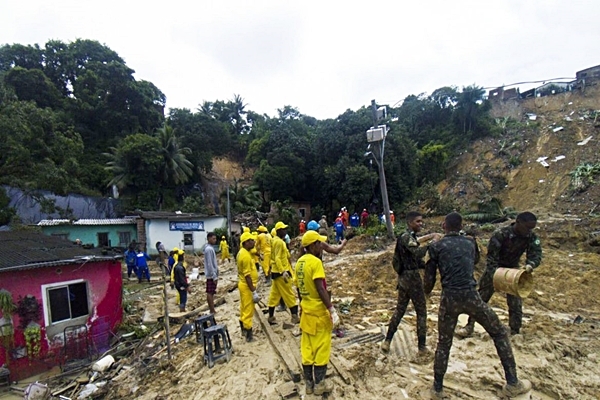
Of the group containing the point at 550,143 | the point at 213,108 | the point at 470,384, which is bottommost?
the point at 470,384

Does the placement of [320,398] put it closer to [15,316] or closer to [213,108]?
[15,316]

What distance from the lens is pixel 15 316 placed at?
26.7 ft

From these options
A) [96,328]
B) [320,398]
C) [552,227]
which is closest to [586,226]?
[552,227]

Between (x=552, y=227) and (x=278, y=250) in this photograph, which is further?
(x=552, y=227)

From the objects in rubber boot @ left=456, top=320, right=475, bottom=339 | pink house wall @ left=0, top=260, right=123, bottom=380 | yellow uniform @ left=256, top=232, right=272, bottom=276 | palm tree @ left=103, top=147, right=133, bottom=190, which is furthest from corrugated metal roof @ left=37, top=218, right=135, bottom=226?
rubber boot @ left=456, top=320, right=475, bottom=339

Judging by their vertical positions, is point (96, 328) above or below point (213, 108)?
below

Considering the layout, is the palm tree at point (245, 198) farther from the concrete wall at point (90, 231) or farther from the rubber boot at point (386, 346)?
the rubber boot at point (386, 346)

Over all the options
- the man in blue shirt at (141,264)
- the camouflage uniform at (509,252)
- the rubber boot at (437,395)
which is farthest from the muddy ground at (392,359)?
the man in blue shirt at (141,264)

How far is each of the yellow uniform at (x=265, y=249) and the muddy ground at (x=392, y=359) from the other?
1.25m

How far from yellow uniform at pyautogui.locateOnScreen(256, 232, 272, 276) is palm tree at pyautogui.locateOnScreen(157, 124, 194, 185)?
73.6 feet

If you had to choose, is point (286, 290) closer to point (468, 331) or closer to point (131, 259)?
point (468, 331)

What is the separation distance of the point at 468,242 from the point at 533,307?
4543mm

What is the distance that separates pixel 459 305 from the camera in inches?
138

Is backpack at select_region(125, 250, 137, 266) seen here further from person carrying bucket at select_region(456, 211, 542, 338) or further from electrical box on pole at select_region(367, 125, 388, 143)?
person carrying bucket at select_region(456, 211, 542, 338)
